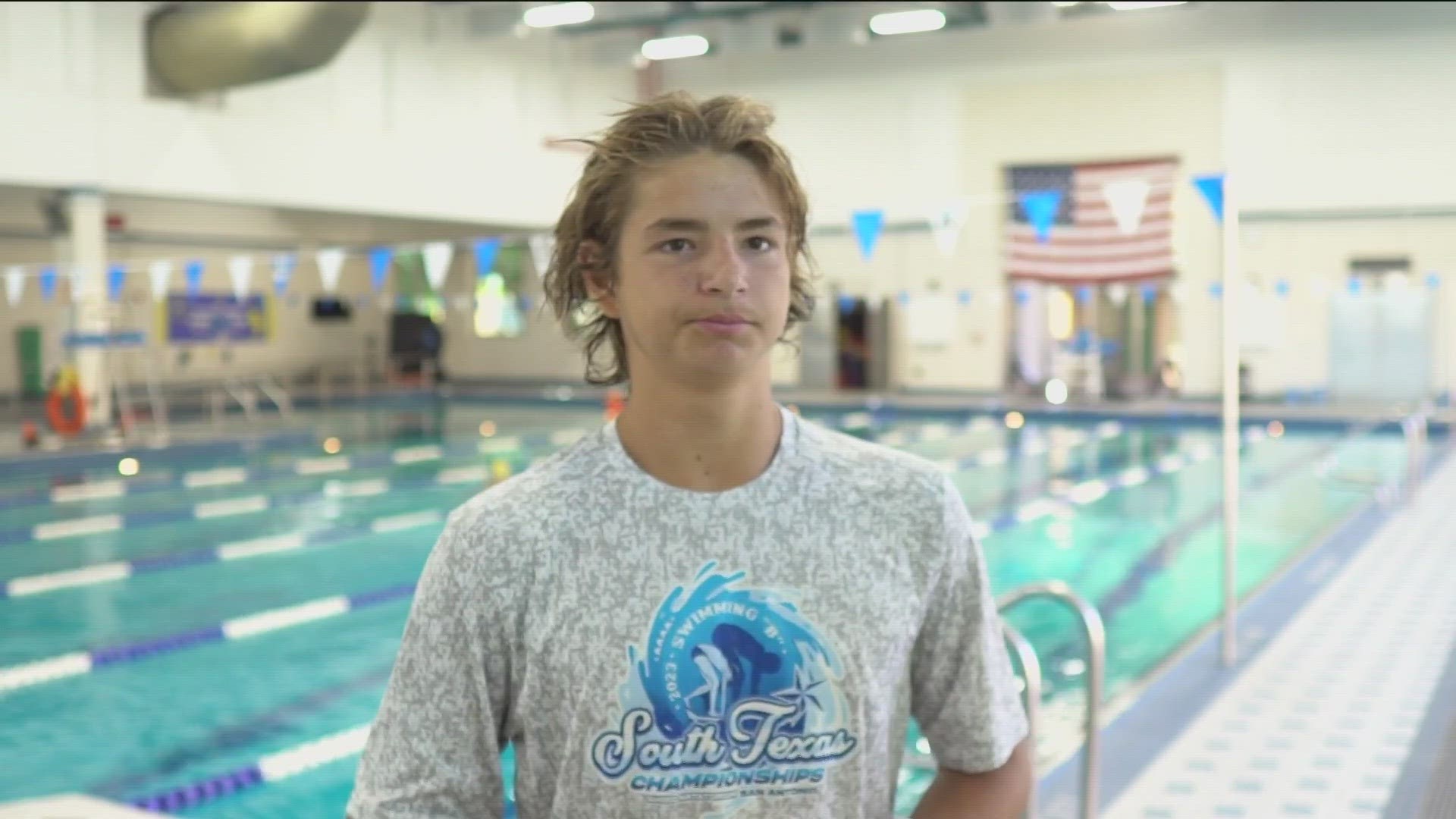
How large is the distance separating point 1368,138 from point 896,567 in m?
18.1

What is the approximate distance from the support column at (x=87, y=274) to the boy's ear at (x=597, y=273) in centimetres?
1376

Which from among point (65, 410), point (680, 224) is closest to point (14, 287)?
point (65, 410)

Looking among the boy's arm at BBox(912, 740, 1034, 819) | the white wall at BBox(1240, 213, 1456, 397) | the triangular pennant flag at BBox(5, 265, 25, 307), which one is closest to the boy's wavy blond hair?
the boy's arm at BBox(912, 740, 1034, 819)

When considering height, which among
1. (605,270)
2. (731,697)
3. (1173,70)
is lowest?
(731,697)

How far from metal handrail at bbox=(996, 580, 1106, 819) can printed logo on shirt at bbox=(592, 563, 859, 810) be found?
224 cm

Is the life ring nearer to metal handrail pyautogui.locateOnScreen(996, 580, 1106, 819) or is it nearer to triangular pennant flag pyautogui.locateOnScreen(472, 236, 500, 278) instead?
triangular pennant flag pyautogui.locateOnScreen(472, 236, 500, 278)

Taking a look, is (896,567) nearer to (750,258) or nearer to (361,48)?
(750,258)

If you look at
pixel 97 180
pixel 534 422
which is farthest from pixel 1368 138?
pixel 97 180

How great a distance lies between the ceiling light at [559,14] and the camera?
13.1m

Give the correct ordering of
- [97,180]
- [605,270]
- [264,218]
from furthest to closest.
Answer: [264,218] → [97,180] → [605,270]

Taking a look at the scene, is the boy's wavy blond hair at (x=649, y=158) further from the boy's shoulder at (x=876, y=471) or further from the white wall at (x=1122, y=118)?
the white wall at (x=1122, y=118)

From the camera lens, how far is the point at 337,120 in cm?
1683

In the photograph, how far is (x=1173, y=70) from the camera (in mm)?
18641

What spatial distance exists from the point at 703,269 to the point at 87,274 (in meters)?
14.3
